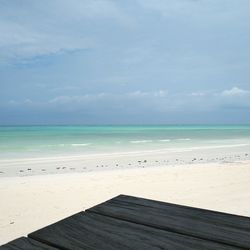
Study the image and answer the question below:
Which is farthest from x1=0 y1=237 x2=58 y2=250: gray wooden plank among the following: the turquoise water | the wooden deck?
the turquoise water

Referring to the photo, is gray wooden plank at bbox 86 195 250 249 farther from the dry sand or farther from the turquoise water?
the turquoise water

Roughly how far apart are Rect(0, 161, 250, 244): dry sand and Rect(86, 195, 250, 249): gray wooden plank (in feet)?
13.4

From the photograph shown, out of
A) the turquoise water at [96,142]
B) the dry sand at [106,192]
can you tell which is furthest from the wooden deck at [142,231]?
the turquoise water at [96,142]

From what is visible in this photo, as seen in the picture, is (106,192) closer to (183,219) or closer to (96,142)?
(183,219)

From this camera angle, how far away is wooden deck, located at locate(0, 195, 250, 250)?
1147mm

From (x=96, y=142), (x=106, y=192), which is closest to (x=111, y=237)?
(x=106, y=192)

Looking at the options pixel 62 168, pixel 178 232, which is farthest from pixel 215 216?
pixel 62 168

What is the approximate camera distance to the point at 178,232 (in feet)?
4.13

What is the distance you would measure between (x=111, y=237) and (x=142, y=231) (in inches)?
5.6

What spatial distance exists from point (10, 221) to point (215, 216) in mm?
5306

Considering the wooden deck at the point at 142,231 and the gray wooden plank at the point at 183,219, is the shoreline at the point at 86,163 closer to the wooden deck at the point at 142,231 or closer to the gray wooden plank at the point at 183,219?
the gray wooden plank at the point at 183,219

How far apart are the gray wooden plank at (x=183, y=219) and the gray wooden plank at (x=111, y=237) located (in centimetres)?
5

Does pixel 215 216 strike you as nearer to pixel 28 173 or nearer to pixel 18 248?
pixel 18 248

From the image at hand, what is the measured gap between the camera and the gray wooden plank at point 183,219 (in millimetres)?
1218
